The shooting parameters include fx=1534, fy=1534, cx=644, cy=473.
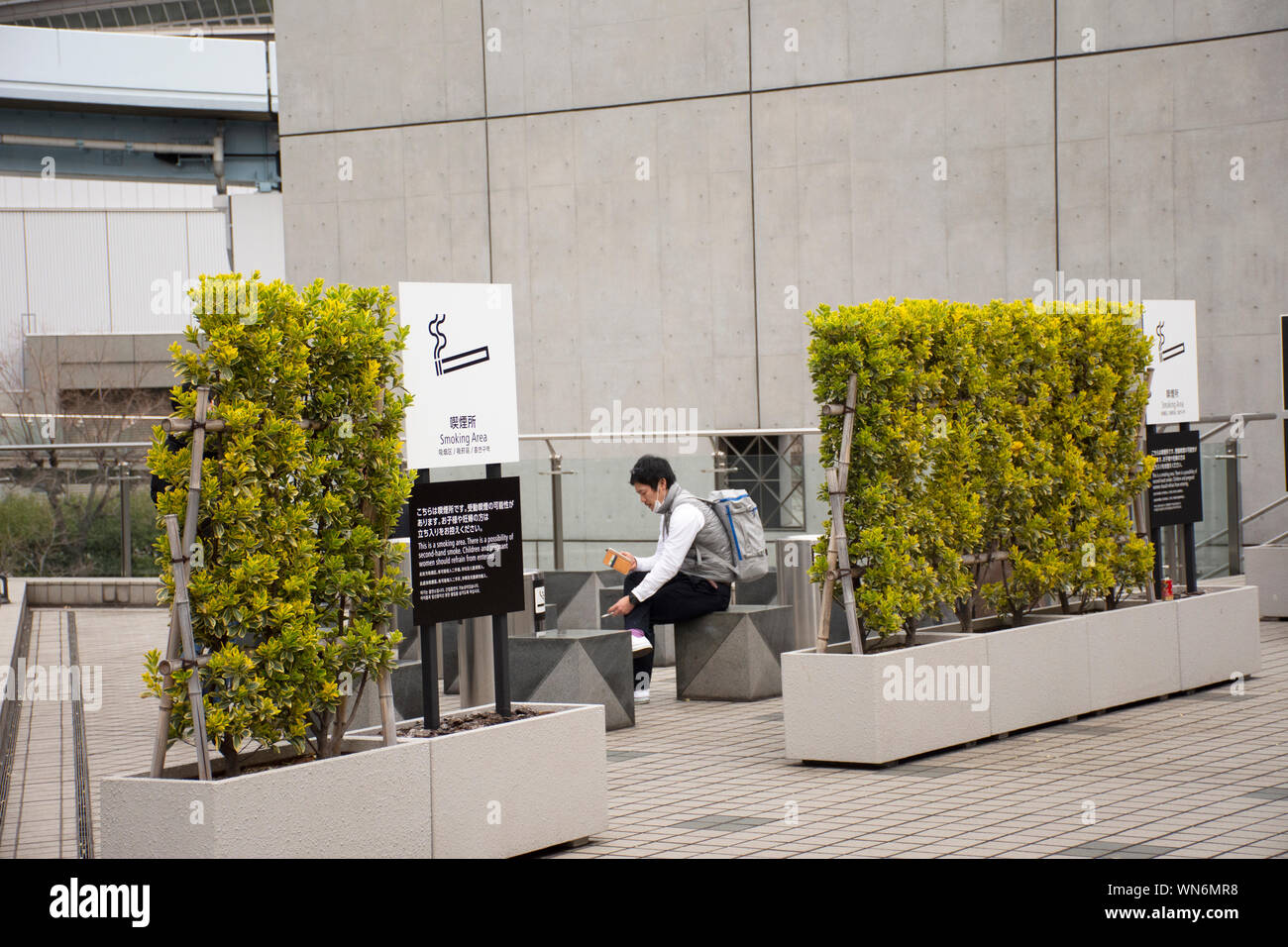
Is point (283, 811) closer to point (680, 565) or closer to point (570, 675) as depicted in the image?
point (570, 675)

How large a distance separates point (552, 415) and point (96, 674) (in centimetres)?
881

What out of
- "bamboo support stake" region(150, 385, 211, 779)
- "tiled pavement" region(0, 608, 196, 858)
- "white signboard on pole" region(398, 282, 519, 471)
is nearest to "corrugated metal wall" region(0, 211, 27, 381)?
"tiled pavement" region(0, 608, 196, 858)

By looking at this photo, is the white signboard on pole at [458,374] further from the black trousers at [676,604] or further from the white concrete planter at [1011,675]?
the black trousers at [676,604]

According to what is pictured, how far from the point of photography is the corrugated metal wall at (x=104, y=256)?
172ft

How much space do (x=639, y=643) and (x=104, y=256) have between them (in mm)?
46173

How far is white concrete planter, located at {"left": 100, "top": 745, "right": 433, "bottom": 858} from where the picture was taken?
557 centimetres

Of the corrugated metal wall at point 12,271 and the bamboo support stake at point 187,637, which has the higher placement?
the corrugated metal wall at point 12,271

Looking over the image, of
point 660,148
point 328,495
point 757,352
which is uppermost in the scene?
point 660,148

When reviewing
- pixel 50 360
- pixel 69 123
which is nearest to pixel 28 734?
pixel 69 123

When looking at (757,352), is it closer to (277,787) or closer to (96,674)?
(96,674)

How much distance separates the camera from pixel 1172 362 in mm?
11938

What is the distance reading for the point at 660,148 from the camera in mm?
21234

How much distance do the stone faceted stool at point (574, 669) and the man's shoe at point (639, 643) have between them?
910 mm

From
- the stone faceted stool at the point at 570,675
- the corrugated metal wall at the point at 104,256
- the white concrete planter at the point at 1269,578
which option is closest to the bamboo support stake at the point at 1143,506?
the stone faceted stool at the point at 570,675
